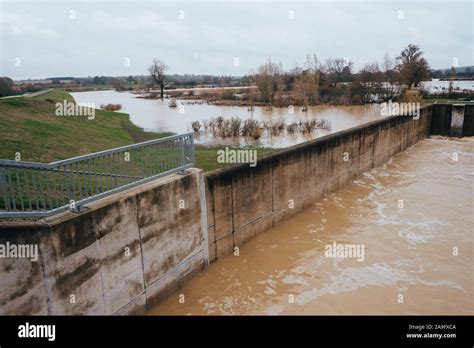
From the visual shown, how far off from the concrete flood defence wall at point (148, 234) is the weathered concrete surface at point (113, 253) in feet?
0.04

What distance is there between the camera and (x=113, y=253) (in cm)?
585

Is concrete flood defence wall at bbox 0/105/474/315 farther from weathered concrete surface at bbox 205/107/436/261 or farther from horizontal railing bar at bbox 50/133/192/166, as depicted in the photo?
horizontal railing bar at bbox 50/133/192/166

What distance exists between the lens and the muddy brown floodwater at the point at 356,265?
7.16m

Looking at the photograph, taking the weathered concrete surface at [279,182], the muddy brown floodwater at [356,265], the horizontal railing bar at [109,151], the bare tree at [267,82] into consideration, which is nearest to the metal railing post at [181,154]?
the horizontal railing bar at [109,151]

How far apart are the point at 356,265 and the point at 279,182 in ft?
11.2

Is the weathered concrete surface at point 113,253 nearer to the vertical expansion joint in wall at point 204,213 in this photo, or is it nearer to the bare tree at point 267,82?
the vertical expansion joint in wall at point 204,213

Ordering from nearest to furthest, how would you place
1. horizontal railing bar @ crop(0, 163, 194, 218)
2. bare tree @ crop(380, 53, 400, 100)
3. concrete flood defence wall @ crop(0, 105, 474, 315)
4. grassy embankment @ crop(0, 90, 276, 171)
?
horizontal railing bar @ crop(0, 163, 194, 218) < concrete flood defence wall @ crop(0, 105, 474, 315) < grassy embankment @ crop(0, 90, 276, 171) < bare tree @ crop(380, 53, 400, 100)

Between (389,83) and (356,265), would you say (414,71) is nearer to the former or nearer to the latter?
(389,83)

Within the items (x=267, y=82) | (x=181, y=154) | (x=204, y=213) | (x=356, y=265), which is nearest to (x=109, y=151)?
(x=181, y=154)

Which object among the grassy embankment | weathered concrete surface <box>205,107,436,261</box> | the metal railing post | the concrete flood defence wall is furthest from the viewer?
the grassy embankment

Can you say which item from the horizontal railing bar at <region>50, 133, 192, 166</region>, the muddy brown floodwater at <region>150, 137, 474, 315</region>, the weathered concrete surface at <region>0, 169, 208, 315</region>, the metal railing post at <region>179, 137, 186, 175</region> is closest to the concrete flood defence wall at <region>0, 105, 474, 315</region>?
the weathered concrete surface at <region>0, 169, 208, 315</region>

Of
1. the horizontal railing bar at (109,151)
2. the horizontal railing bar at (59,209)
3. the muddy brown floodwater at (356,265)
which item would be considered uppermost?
the horizontal railing bar at (109,151)

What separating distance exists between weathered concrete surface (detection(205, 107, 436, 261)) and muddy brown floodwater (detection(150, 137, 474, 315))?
424 millimetres

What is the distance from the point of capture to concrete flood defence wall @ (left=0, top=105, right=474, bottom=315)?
4730mm
